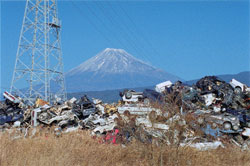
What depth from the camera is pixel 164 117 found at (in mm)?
6594

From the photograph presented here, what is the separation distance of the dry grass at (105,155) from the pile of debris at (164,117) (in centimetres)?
31

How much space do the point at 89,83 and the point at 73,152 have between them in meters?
149

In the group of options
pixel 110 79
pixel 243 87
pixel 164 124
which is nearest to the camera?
pixel 164 124

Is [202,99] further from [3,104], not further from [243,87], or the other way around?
[3,104]

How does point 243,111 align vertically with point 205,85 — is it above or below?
below

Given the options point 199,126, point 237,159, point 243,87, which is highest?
point 243,87

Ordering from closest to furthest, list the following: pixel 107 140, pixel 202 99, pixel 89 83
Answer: pixel 107 140
pixel 202 99
pixel 89 83

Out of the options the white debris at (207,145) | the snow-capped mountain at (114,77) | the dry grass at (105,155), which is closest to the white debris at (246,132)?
the dry grass at (105,155)

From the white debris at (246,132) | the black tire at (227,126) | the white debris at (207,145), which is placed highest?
the black tire at (227,126)

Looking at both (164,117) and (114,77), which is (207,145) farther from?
(114,77)

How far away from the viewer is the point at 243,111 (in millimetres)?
10367

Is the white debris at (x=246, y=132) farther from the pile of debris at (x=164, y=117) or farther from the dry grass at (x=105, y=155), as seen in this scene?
the dry grass at (x=105, y=155)

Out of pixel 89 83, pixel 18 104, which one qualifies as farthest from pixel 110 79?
pixel 18 104

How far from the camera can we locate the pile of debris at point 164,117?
656 cm
